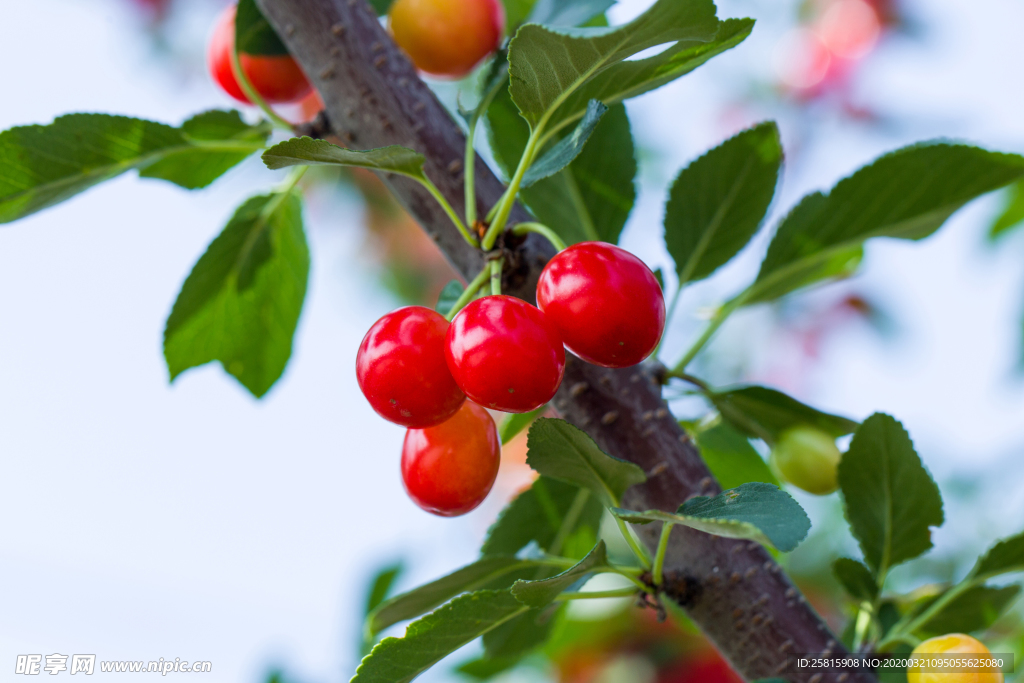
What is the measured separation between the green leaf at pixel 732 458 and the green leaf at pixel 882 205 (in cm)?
21

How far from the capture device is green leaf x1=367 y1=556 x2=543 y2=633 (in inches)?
34.3

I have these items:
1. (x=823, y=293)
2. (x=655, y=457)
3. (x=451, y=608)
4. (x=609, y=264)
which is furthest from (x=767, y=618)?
(x=823, y=293)

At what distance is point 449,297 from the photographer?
2.80 ft

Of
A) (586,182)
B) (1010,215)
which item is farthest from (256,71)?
(1010,215)

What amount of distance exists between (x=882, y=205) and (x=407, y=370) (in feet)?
2.50

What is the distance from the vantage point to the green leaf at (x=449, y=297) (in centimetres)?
84

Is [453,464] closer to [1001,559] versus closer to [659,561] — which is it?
[659,561]

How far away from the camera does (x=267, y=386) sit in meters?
1.28

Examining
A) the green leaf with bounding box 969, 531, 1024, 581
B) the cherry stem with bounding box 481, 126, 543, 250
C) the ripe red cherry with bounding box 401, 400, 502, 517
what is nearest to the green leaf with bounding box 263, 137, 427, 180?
the cherry stem with bounding box 481, 126, 543, 250

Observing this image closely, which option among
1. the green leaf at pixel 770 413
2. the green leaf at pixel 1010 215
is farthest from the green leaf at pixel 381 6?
the green leaf at pixel 1010 215

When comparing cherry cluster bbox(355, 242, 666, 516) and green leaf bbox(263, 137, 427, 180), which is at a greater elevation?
green leaf bbox(263, 137, 427, 180)

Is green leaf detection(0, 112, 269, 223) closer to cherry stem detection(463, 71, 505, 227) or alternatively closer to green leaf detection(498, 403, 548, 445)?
cherry stem detection(463, 71, 505, 227)

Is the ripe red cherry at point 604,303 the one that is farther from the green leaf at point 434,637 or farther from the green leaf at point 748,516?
the green leaf at point 434,637

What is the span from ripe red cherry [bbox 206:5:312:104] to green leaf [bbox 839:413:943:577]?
92cm
